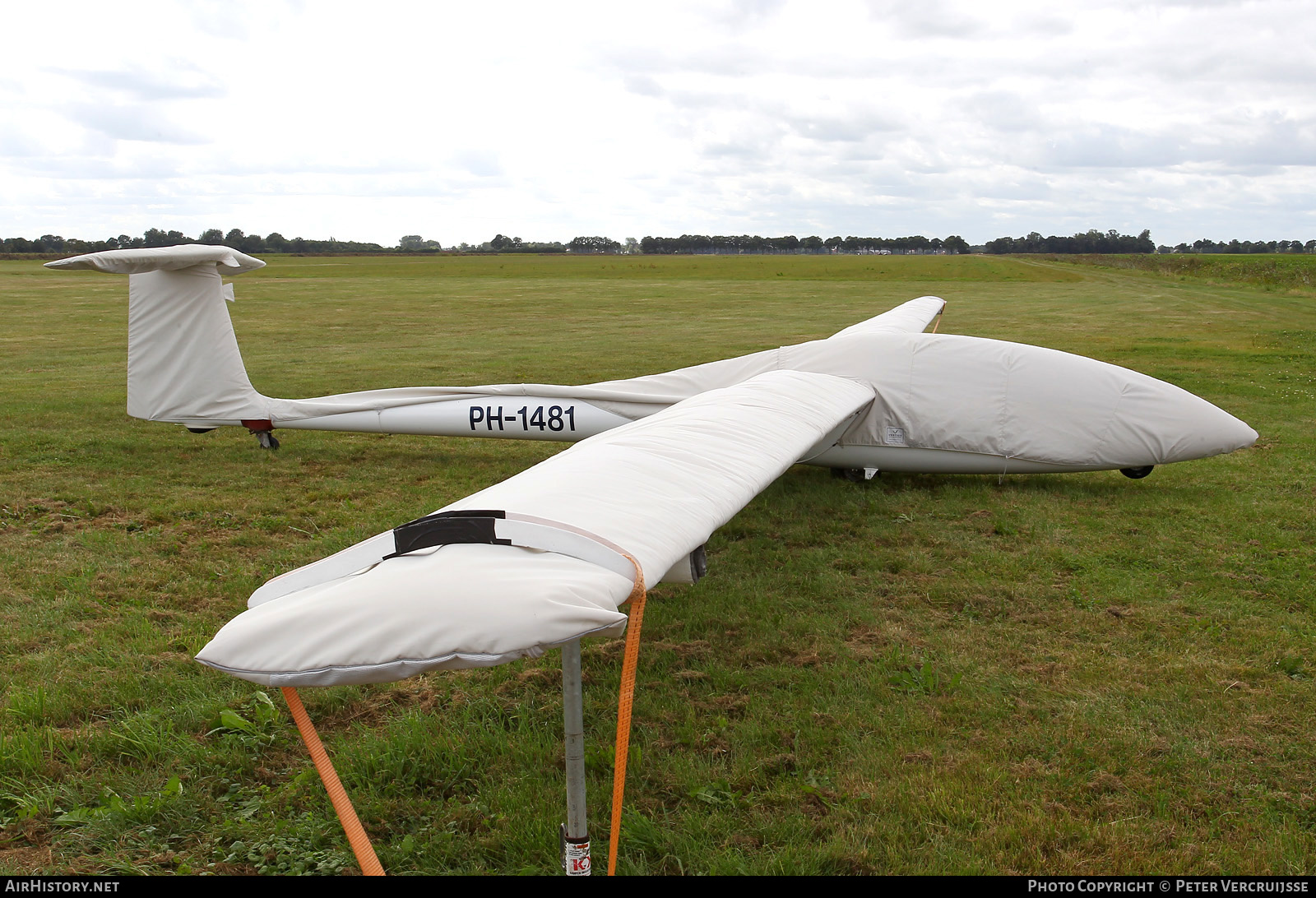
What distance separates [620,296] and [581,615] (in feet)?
119

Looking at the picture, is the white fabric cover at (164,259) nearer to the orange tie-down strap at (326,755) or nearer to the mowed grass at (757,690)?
the mowed grass at (757,690)

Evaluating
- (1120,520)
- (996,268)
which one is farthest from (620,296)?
(996,268)

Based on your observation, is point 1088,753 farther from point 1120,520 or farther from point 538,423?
point 538,423

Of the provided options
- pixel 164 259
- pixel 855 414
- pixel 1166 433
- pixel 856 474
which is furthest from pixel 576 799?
pixel 164 259

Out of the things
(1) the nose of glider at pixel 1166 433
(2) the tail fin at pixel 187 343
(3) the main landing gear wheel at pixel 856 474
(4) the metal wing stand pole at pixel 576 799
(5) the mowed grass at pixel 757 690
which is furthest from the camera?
(2) the tail fin at pixel 187 343

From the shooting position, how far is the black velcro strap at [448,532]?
2.60m

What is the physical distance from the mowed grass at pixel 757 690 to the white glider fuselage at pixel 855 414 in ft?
1.30

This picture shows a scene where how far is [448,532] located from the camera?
2.62 meters

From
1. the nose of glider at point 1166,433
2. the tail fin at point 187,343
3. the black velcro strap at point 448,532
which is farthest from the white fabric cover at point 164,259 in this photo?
the nose of glider at point 1166,433

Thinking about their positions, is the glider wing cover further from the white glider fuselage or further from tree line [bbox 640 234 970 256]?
tree line [bbox 640 234 970 256]

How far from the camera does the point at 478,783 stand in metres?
3.48

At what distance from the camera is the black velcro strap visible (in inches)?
102

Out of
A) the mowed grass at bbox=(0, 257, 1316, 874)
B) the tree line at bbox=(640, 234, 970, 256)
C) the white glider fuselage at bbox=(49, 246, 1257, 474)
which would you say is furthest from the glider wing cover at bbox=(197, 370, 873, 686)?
the tree line at bbox=(640, 234, 970, 256)

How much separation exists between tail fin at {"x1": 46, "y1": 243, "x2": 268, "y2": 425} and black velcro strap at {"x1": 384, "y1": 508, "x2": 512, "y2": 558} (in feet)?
22.1
